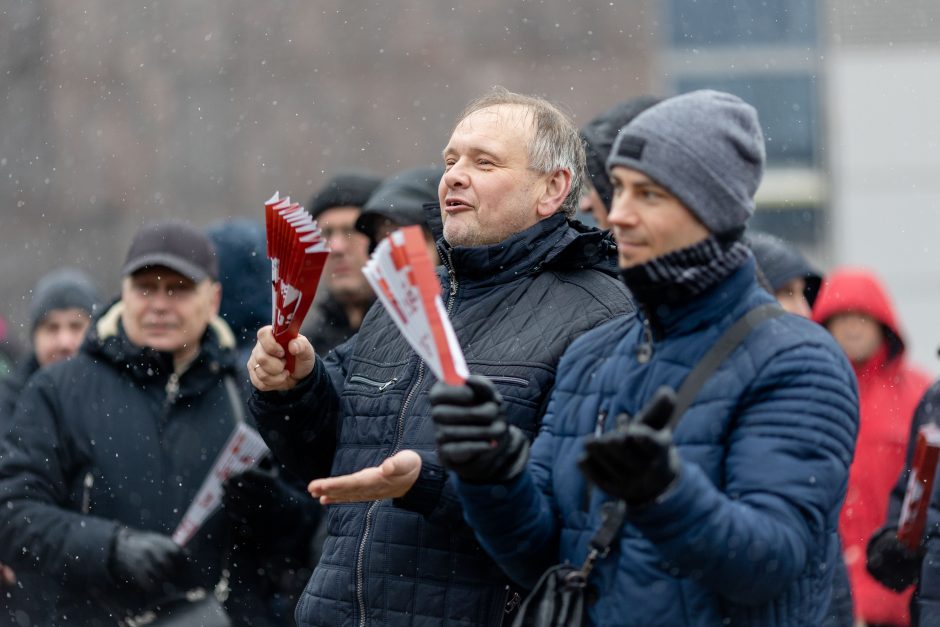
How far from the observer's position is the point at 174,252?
18.1 ft

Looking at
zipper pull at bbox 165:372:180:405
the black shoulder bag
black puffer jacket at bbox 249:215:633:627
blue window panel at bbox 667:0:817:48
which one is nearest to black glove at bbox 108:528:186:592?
zipper pull at bbox 165:372:180:405

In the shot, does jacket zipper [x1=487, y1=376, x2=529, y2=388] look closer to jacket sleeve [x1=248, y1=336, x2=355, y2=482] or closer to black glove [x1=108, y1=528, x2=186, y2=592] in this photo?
jacket sleeve [x1=248, y1=336, x2=355, y2=482]

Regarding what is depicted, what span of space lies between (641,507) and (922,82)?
18.0m

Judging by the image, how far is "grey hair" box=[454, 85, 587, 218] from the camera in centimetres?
378

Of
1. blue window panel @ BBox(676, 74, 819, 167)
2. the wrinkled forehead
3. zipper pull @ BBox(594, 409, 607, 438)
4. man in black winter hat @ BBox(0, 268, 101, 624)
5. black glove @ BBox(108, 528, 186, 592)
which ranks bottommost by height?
blue window panel @ BBox(676, 74, 819, 167)

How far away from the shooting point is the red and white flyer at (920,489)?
4.33 m

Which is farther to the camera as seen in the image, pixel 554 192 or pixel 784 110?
pixel 784 110

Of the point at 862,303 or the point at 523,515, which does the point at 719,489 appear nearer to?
the point at 523,515

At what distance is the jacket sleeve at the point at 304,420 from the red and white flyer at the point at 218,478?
0.97 metres

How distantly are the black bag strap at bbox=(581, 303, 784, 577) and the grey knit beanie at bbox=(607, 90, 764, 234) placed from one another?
0.18 metres

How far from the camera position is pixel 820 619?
2.82m

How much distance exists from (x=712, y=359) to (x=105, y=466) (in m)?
2.96

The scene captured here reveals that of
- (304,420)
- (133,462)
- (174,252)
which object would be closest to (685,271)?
(304,420)

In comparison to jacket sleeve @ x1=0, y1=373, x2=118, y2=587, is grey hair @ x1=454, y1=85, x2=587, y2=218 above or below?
above
